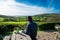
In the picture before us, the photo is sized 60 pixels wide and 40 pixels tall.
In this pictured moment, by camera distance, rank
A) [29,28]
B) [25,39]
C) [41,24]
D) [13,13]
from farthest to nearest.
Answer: [41,24] → [29,28] → [25,39] → [13,13]

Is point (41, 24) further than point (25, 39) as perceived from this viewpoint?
Yes

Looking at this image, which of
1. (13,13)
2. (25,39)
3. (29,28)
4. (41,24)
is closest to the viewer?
(13,13)

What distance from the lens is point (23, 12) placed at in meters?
5.70

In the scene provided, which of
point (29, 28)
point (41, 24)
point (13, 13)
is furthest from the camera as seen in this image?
point (41, 24)

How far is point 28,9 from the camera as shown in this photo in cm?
584

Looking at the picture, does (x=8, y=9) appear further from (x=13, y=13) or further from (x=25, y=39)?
(x=25, y=39)

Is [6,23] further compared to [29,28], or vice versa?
[6,23]

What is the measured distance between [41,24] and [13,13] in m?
13.2

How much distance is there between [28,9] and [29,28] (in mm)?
1365

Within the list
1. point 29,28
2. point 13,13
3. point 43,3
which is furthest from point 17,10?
point 29,28

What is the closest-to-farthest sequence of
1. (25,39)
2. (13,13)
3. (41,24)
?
(13,13)
(25,39)
(41,24)

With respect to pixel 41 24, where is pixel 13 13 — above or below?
above

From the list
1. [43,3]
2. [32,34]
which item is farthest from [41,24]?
[43,3]

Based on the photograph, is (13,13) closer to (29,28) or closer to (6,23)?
(29,28)
